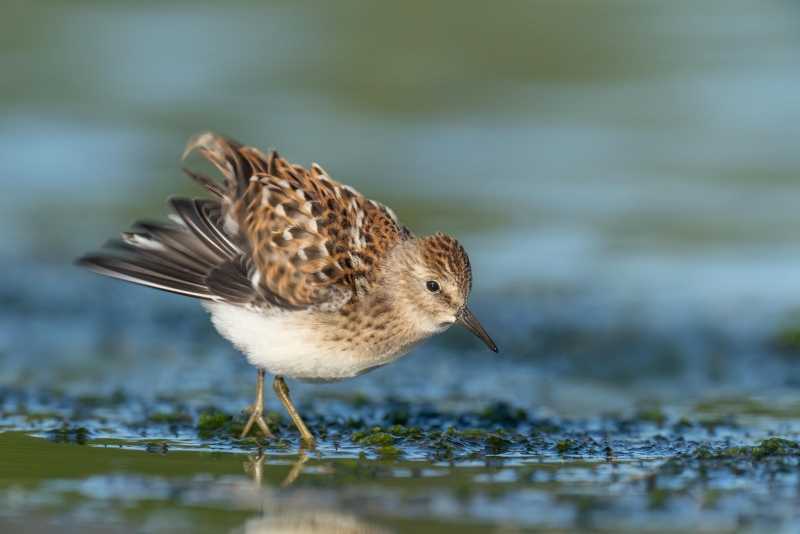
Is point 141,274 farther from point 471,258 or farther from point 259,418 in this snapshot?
point 471,258

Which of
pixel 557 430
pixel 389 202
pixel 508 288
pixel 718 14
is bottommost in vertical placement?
pixel 557 430

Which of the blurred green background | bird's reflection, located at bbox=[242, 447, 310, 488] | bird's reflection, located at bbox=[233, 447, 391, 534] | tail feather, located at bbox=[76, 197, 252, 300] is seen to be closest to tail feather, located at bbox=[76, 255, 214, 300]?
tail feather, located at bbox=[76, 197, 252, 300]

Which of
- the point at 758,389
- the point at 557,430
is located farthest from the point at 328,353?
the point at 758,389

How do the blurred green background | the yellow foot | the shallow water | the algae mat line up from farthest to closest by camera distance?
1. the blurred green background
2. the yellow foot
3. the shallow water
4. the algae mat

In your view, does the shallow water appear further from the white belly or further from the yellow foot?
the white belly

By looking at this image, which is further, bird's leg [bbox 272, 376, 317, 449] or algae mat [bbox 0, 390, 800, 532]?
bird's leg [bbox 272, 376, 317, 449]

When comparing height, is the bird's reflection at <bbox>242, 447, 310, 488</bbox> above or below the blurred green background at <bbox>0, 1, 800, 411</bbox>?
below

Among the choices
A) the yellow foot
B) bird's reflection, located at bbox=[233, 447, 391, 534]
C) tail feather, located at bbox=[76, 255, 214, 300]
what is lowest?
bird's reflection, located at bbox=[233, 447, 391, 534]

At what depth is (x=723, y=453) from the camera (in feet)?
26.9

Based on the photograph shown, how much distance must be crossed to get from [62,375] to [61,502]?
4.38 m

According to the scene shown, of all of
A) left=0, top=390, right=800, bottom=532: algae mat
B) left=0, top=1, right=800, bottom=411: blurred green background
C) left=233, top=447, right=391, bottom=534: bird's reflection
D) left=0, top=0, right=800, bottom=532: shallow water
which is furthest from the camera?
left=0, top=1, right=800, bottom=411: blurred green background

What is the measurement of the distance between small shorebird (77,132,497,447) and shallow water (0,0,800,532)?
662mm

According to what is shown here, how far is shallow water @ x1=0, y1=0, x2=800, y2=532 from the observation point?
7301 mm

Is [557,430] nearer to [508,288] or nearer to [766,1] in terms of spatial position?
[508,288]
